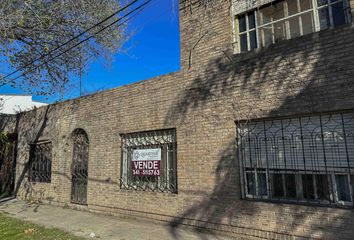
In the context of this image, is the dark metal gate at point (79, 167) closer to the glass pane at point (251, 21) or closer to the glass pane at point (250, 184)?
the glass pane at point (250, 184)

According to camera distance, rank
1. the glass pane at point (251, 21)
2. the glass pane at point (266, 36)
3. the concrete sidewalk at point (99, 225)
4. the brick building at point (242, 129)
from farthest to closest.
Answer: the glass pane at point (251, 21)
the glass pane at point (266, 36)
the concrete sidewalk at point (99, 225)
the brick building at point (242, 129)

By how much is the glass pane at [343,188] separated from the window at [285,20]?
2.94 meters

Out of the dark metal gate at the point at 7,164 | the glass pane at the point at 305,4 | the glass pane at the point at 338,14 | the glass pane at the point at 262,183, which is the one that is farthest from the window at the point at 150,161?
the dark metal gate at the point at 7,164

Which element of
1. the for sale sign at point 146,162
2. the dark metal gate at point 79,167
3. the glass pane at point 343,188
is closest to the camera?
the glass pane at point 343,188

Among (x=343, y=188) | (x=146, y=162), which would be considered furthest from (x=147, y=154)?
(x=343, y=188)

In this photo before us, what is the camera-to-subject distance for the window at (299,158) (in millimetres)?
5055

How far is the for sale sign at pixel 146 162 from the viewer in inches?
308

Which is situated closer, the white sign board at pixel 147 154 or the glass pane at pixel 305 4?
the glass pane at pixel 305 4

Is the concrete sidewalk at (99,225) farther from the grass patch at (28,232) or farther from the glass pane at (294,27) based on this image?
the glass pane at (294,27)

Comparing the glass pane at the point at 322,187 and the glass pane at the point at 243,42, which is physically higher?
the glass pane at the point at 243,42

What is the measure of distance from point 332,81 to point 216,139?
8.56ft

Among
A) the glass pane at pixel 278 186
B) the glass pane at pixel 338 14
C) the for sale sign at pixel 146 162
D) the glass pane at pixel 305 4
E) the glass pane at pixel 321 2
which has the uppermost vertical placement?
the glass pane at pixel 305 4

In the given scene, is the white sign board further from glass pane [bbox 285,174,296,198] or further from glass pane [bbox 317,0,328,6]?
glass pane [bbox 317,0,328,6]

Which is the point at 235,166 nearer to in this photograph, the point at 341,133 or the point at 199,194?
the point at 199,194
